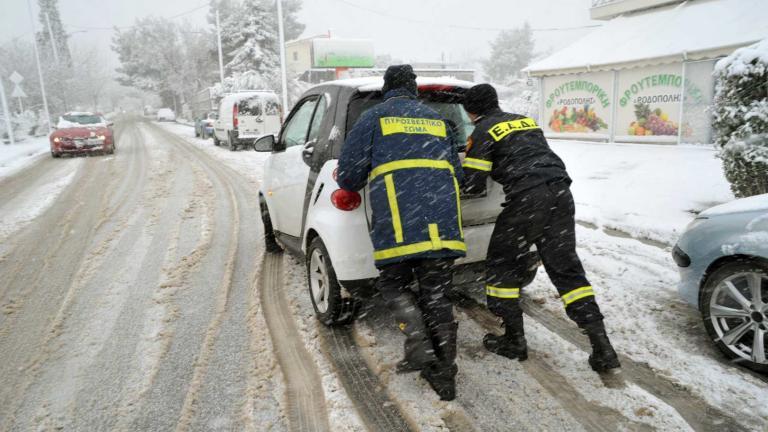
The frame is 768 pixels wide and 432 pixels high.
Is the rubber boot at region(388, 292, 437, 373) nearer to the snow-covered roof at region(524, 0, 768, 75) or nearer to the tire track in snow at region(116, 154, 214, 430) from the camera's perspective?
the tire track in snow at region(116, 154, 214, 430)

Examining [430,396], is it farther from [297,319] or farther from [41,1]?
[41,1]

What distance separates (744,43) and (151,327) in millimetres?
15397

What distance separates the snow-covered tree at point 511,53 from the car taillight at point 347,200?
60903 mm

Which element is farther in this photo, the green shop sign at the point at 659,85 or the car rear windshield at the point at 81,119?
the car rear windshield at the point at 81,119

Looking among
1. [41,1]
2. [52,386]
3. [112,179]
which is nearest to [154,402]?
[52,386]

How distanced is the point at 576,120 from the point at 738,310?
1683 centimetres

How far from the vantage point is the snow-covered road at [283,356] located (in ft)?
9.00

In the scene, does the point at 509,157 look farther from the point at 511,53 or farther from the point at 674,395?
the point at 511,53

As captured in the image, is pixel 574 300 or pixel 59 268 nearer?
pixel 574 300

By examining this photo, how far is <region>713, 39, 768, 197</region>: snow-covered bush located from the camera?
5926mm

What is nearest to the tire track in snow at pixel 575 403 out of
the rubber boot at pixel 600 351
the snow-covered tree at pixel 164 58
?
the rubber boot at pixel 600 351

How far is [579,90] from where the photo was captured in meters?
18.2

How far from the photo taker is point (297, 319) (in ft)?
13.2

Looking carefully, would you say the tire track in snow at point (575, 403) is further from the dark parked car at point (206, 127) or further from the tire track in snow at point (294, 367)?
the dark parked car at point (206, 127)
